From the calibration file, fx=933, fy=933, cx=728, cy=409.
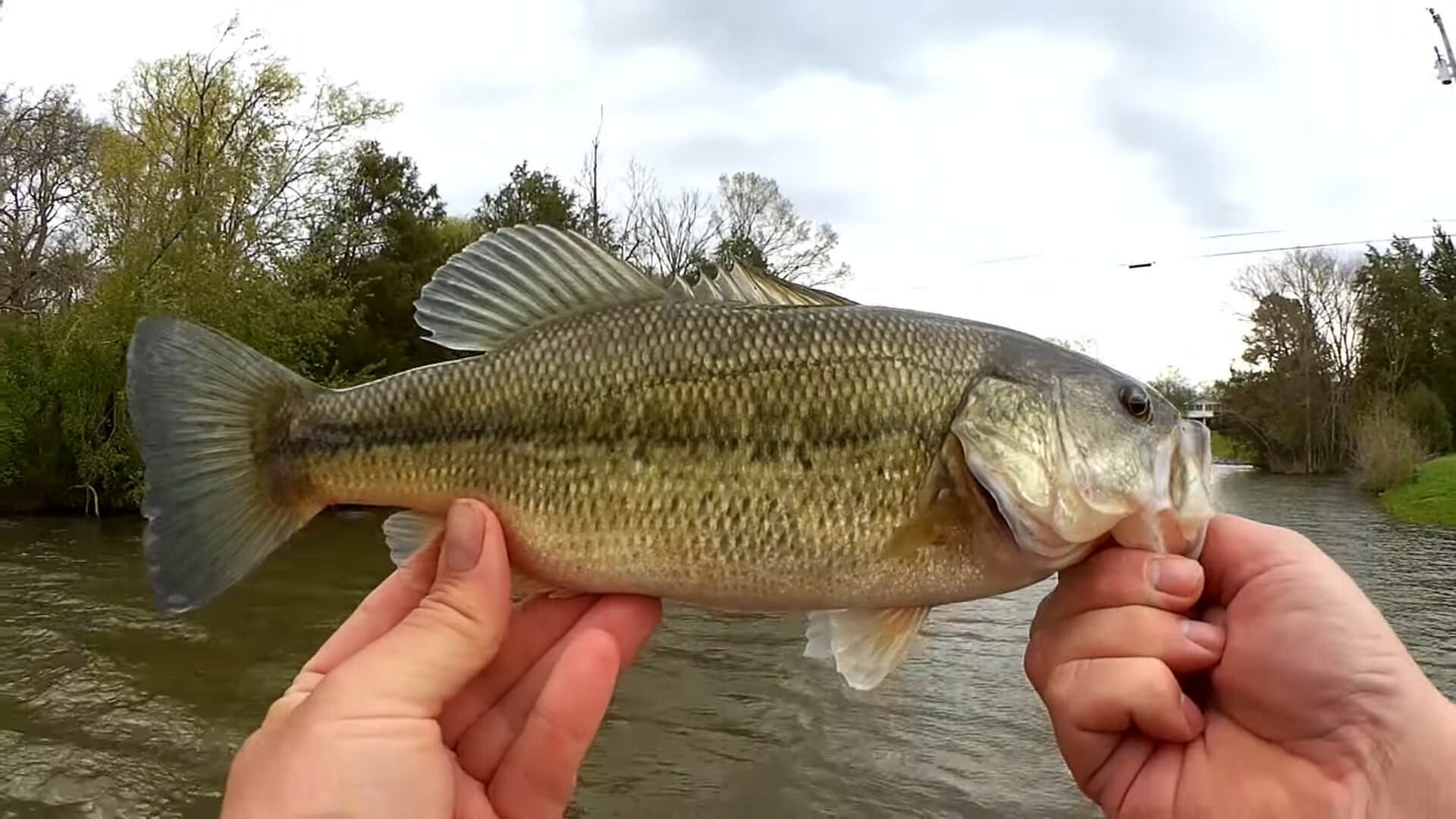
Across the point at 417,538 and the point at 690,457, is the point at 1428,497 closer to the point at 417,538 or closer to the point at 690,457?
the point at 690,457

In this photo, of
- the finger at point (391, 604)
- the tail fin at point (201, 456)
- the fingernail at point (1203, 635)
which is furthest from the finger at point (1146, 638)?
the tail fin at point (201, 456)

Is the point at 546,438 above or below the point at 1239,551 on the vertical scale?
above

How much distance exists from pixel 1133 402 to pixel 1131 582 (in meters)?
0.42

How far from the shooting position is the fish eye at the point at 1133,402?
2213 mm

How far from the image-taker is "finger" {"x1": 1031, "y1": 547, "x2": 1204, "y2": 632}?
82.5 inches

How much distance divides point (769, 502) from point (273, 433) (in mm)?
1264

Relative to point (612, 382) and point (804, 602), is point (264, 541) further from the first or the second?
point (804, 602)

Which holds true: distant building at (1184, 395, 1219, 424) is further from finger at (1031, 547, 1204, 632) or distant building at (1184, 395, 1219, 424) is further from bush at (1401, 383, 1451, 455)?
finger at (1031, 547, 1204, 632)

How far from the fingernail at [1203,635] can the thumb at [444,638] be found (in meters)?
1.57

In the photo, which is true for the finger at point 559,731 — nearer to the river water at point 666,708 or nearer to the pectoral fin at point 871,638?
the pectoral fin at point 871,638

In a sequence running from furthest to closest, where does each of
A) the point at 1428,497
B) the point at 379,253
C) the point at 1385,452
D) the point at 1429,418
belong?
the point at 1429,418 → the point at 1385,452 → the point at 379,253 → the point at 1428,497

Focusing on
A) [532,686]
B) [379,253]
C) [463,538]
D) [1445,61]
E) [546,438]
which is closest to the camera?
[463,538]

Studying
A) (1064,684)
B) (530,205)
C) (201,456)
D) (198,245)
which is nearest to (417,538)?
(201,456)

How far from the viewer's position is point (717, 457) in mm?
2248
